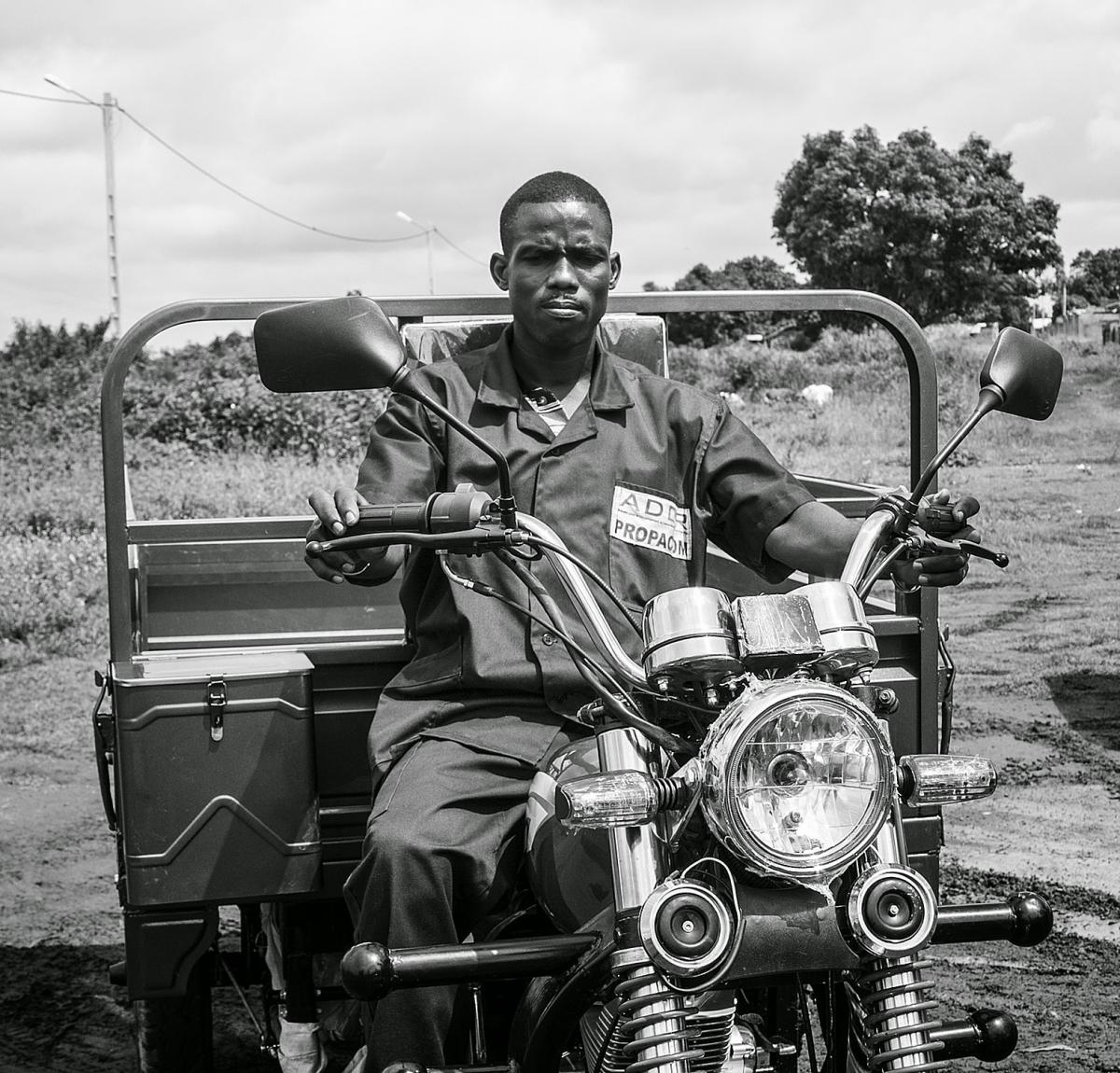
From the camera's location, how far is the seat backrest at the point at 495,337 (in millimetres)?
3568

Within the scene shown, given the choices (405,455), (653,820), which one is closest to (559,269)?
(405,455)

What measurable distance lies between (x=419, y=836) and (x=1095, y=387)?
20.0 metres

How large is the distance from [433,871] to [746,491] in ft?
3.15

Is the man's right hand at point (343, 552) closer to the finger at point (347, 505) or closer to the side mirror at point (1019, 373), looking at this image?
the finger at point (347, 505)

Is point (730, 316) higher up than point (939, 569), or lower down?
higher up

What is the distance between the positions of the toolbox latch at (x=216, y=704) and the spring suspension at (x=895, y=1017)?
53.6 inches

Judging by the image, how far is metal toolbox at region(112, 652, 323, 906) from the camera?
2.67m

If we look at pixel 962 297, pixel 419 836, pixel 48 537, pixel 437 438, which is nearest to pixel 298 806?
pixel 419 836

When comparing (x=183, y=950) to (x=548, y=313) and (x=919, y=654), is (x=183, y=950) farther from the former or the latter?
(x=919, y=654)

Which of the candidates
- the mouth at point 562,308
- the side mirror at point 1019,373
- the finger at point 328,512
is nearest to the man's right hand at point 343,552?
the finger at point 328,512

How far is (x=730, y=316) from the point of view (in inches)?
1395

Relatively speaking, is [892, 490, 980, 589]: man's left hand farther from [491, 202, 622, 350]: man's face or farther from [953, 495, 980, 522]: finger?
[491, 202, 622, 350]: man's face

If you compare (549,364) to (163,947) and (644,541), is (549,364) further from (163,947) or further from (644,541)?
(163,947)

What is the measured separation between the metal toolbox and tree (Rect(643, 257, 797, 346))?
92.4 feet
